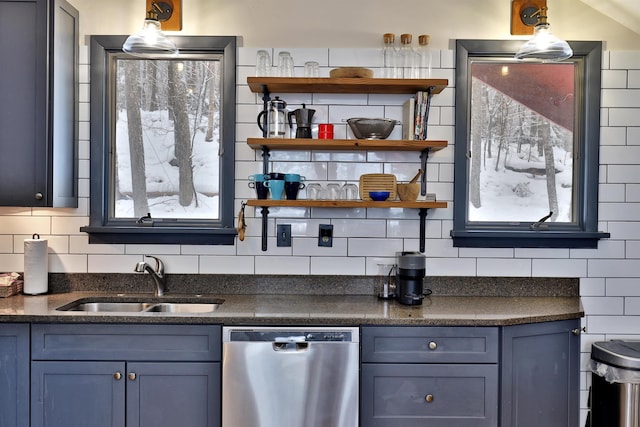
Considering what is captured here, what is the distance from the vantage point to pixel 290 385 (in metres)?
2.09

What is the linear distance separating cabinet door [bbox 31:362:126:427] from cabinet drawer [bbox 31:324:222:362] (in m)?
0.04

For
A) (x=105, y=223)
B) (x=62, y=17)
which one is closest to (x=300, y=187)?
(x=105, y=223)

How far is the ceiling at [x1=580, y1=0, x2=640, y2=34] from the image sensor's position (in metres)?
2.54

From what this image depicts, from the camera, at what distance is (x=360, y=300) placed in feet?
8.34

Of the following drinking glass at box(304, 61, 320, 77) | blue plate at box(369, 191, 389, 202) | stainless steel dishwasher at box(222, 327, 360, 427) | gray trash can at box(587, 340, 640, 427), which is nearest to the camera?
stainless steel dishwasher at box(222, 327, 360, 427)

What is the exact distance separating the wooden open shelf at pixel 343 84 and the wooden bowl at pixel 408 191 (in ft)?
1.60

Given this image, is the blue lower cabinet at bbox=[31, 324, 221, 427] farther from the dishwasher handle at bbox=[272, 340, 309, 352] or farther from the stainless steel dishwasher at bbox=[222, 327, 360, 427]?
the dishwasher handle at bbox=[272, 340, 309, 352]

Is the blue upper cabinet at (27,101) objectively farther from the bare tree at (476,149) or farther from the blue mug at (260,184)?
the bare tree at (476,149)

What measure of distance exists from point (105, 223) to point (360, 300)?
1.42 m

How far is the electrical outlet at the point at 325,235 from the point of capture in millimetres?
2691

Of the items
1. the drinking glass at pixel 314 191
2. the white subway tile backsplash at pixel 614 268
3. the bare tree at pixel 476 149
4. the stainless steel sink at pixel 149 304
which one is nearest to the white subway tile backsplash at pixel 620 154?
the white subway tile backsplash at pixel 614 268

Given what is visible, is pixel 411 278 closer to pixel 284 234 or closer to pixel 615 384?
pixel 284 234

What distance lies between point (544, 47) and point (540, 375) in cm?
143

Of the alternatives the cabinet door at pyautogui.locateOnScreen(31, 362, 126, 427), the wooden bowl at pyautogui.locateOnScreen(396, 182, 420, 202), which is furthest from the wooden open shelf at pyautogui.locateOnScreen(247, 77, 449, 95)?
the cabinet door at pyautogui.locateOnScreen(31, 362, 126, 427)
